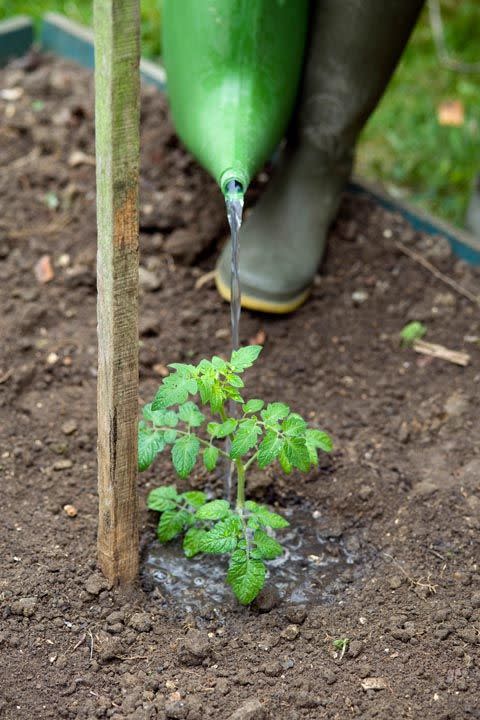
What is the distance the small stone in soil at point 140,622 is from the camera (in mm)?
1808

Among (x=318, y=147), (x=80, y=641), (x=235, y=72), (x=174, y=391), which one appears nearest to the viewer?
(x=174, y=391)

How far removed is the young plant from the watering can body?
54 cm

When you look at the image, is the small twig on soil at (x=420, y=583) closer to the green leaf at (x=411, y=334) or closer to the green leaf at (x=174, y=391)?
the green leaf at (x=174, y=391)

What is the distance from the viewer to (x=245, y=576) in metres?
1.77

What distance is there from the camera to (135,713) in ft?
5.39

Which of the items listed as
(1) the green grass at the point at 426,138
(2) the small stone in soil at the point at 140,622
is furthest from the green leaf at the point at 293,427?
(1) the green grass at the point at 426,138

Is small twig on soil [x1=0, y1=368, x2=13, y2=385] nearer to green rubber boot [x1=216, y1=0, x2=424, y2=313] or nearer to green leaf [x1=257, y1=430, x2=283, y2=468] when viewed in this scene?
green rubber boot [x1=216, y1=0, x2=424, y2=313]

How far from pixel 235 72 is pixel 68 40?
1.49 m

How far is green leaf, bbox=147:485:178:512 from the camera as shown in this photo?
1932 millimetres

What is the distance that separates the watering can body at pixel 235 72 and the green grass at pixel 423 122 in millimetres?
962

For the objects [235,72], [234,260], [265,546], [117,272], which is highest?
[117,272]

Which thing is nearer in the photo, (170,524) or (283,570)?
(170,524)

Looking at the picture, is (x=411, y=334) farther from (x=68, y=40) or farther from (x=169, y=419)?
(x=68, y=40)

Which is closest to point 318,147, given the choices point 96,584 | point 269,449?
point 269,449
